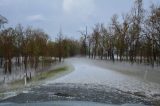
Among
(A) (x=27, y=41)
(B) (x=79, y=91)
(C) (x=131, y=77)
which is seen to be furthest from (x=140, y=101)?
(A) (x=27, y=41)

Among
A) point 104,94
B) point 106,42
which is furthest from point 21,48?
point 104,94

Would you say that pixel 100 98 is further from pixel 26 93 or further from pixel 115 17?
pixel 115 17

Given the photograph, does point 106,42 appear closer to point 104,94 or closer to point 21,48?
point 21,48

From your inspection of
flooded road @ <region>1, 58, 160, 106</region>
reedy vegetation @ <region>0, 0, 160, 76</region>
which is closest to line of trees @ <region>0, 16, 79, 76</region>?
reedy vegetation @ <region>0, 0, 160, 76</region>

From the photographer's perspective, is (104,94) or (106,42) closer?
(104,94)

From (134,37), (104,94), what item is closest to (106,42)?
(134,37)

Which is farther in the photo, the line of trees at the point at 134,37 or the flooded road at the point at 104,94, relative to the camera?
the line of trees at the point at 134,37

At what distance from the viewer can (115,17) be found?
80.1 meters

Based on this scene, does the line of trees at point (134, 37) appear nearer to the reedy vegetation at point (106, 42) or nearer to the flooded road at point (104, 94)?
the reedy vegetation at point (106, 42)

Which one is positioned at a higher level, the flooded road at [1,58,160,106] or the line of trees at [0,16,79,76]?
the line of trees at [0,16,79,76]

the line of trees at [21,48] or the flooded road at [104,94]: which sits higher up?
the line of trees at [21,48]

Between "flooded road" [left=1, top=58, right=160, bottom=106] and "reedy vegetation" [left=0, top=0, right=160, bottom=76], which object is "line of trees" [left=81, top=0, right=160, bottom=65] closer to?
"reedy vegetation" [left=0, top=0, right=160, bottom=76]

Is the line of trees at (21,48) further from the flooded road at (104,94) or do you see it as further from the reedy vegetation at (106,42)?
the flooded road at (104,94)

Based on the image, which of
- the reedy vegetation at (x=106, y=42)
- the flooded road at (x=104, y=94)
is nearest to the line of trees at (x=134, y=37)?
the reedy vegetation at (x=106, y=42)
